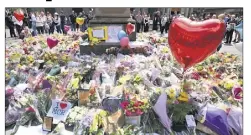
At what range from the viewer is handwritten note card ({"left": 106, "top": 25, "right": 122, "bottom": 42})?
19.9 feet

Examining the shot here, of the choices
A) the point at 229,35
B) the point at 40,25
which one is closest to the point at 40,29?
the point at 40,25

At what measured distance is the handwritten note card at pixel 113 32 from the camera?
19.9ft

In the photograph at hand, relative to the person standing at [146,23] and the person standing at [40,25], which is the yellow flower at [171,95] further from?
the person standing at [146,23]

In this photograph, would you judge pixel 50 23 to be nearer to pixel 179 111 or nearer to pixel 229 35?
pixel 229 35

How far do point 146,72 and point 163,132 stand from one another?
119 cm

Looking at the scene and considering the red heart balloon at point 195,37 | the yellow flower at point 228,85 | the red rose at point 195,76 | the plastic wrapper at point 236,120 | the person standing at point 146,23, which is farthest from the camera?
the person standing at point 146,23

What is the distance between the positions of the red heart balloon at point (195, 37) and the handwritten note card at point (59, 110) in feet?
5.28

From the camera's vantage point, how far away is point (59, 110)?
304 centimetres

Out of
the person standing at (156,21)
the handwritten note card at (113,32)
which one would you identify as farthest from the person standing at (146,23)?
the handwritten note card at (113,32)

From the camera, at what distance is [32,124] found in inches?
124

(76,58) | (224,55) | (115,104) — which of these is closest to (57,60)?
(76,58)

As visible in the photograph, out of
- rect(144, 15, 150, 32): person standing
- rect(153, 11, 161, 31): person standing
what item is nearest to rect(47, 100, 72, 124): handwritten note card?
rect(144, 15, 150, 32): person standing

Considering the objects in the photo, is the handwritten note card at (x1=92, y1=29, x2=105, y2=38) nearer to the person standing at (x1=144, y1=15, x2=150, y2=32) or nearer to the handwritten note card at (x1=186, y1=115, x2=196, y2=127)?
the handwritten note card at (x1=186, y1=115, x2=196, y2=127)

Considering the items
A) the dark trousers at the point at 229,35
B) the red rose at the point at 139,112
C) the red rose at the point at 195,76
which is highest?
the dark trousers at the point at 229,35
